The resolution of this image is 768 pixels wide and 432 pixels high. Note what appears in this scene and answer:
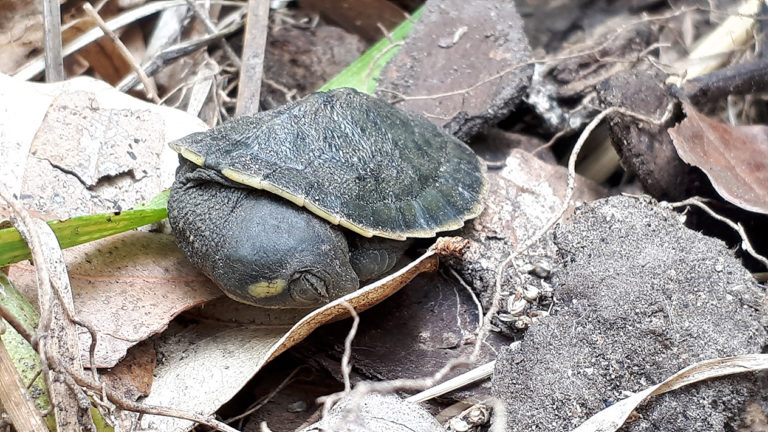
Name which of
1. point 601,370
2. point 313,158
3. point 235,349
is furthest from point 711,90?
point 235,349

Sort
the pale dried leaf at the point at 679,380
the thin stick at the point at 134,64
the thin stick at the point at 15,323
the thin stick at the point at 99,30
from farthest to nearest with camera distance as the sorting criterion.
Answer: the thin stick at the point at 99,30 < the thin stick at the point at 134,64 < the pale dried leaf at the point at 679,380 < the thin stick at the point at 15,323

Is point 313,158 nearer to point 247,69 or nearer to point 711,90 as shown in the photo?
point 247,69

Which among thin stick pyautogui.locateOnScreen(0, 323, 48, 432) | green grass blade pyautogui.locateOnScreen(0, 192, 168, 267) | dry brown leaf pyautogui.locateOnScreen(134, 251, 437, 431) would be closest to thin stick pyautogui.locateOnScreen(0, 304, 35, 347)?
thin stick pyautogui.locateOnScreen(0, 323, 48, 432)

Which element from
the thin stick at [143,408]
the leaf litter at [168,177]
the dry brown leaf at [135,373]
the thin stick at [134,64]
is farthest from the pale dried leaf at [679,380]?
the thin stick at [134,64]

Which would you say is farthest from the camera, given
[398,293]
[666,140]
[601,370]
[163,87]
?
[163,87]

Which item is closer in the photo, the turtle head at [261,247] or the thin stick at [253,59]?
the turtle head at [261,247]

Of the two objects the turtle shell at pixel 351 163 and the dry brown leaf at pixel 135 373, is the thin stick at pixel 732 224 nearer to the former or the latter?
the turtle shell at pixel 351 163

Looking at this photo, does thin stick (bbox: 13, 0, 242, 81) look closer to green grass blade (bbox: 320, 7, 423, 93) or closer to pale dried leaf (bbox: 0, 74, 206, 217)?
pale dried leaf (bbox: 0, 74, 206, 217)
